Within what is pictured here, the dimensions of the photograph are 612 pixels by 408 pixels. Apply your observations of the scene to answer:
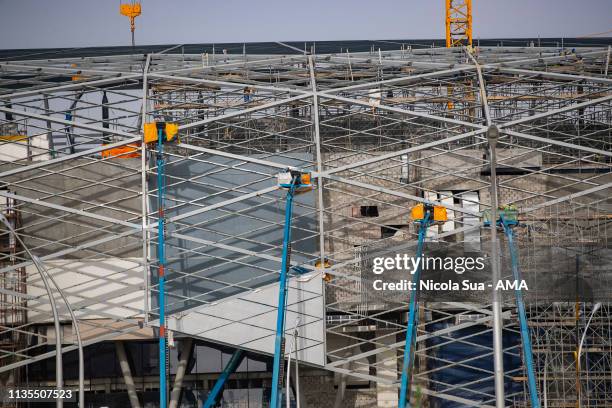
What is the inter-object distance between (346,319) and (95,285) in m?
11.7

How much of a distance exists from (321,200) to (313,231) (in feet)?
4.56

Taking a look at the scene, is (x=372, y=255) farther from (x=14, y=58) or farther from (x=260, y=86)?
(x=14, y=58)

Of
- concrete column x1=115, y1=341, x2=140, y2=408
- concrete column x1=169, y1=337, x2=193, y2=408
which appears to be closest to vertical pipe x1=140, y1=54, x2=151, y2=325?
concrete column x1=169, y1=337, x2=193, y2=408

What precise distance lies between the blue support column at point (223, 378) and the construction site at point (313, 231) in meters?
0.21

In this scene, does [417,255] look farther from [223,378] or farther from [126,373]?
[126,373]

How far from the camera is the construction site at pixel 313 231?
43.2 metres

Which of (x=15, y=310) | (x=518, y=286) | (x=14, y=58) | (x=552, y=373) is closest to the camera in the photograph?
(x=518, y=286)

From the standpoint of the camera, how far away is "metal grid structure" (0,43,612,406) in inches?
1721

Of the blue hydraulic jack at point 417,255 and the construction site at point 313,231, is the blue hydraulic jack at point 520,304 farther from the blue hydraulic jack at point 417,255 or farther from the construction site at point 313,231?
the construction site at point 313,231

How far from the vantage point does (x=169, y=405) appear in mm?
48125

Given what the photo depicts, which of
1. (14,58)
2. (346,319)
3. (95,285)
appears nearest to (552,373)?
(346,319)

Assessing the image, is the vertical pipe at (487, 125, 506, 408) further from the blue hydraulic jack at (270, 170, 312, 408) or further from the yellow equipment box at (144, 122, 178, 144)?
the yellow equipment box at (144, 122, 178, 144)

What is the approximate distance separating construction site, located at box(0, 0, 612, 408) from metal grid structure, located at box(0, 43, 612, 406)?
0.46 ft

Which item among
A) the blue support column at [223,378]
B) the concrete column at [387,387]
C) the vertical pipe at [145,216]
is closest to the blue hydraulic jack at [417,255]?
the concrete column at [387,387]
